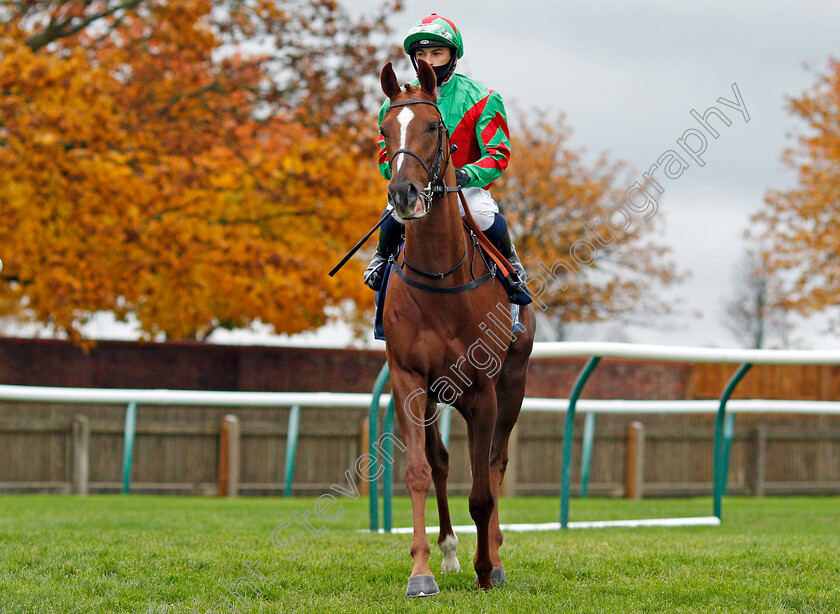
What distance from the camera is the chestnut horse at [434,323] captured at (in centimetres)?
474

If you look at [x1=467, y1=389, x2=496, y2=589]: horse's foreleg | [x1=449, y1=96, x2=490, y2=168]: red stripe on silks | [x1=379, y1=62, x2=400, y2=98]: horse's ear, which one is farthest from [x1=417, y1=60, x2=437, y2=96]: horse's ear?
[x1=467, y1=389, x2=496, y2=589]: horse's foreleg

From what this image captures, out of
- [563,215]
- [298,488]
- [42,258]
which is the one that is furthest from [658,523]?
[563,215]

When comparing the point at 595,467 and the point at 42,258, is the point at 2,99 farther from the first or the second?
the point at 595,467

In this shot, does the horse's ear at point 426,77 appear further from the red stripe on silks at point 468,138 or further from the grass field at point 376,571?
the grass field at point 376,571

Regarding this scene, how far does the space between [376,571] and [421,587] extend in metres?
0.65

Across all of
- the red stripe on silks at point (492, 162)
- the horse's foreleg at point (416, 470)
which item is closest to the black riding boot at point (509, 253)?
the red stripe on silks at point (492, 162)

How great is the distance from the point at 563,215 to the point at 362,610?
27.9 m

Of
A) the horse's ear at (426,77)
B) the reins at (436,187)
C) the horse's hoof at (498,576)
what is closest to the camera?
the reins at (436,187)

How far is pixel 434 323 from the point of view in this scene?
16.4 ft

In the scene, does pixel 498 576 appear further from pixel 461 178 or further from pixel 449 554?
pixel 461 178

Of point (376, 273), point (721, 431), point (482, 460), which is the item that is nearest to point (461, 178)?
point (376, 273)

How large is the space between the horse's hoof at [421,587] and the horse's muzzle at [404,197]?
161 centimetres

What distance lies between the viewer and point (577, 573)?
17.1 ft

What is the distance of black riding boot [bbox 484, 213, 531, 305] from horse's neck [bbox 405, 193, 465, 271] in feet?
1.61
